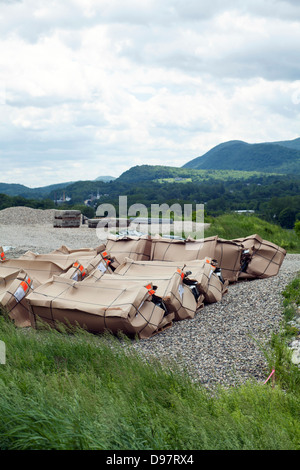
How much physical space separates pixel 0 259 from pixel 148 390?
542 cm

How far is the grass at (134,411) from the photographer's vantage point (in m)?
2.52

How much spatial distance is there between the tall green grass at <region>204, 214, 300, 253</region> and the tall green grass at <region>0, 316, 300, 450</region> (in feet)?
35.3

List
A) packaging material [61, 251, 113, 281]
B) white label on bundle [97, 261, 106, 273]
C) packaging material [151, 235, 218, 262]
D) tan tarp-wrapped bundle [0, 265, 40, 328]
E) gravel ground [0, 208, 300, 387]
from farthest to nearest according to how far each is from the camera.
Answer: packaging material [151, 235, 218, 262]
white label on bundle [97, 261, 106, 273]
packaging material [61, 251, 113, 281]
tan tarp-wrapped bundle [0, 265, 40, 328]
gravel ground [0, 208, 300, 387]

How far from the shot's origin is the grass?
252 cm

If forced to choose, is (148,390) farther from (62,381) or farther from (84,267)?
(84,267)

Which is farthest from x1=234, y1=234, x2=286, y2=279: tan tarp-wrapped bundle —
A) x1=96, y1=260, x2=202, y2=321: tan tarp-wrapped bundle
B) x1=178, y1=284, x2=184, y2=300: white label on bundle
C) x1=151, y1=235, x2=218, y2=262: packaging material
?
x1=178, y1=284, x2=184, y2=300: white label on bundle

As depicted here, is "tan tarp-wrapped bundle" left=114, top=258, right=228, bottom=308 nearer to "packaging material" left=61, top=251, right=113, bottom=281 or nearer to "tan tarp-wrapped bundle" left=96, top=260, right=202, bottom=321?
"tan tarp-wrapped bundle" left=96, top=260, right=202, bottom=321

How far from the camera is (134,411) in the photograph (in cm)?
288

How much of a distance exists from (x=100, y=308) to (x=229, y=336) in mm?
1566

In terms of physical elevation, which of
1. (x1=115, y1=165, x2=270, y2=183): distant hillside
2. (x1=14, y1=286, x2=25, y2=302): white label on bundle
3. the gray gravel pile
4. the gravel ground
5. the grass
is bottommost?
the gravel ground

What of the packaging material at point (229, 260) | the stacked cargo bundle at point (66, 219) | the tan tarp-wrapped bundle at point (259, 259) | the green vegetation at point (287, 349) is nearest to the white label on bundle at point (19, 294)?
the green vegetation at point (287, 349)

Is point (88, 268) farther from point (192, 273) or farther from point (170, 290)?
point (170, 290)

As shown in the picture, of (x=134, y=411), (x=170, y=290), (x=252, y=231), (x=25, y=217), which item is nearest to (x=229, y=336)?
(x=170, y=290)
